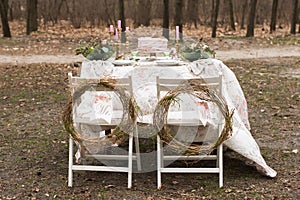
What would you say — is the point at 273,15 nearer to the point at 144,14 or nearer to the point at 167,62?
the point at 144,14

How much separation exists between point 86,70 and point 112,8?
2263 cm

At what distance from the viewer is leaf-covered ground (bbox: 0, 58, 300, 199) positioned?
5.06 metres

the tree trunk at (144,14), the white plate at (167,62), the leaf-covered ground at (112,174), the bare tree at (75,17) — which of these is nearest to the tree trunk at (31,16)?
the bare tree at (75,17)

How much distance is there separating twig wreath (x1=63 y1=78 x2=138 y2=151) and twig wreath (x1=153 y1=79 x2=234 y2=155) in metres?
0.21

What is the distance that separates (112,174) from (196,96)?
1163 millimetres

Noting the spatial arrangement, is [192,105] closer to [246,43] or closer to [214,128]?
[214,128]

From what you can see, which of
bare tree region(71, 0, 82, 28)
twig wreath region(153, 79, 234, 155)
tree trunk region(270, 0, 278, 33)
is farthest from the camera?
bare tree region(71, 0, 82, 28)

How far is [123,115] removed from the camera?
16.7 feet

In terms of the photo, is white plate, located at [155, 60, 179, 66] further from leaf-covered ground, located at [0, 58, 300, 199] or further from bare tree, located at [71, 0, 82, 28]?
bare tree, located at [71, 0, 82, 28]

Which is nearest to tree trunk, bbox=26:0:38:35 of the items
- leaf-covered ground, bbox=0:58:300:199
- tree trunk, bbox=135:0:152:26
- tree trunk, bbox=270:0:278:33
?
tree trunk, bbox=135:0:152:26

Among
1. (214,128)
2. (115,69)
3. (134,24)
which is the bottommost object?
(134,24)

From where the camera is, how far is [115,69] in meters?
5.91

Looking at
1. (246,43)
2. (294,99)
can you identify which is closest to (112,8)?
(246,43)

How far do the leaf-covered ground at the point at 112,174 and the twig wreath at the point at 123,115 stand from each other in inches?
17.1
